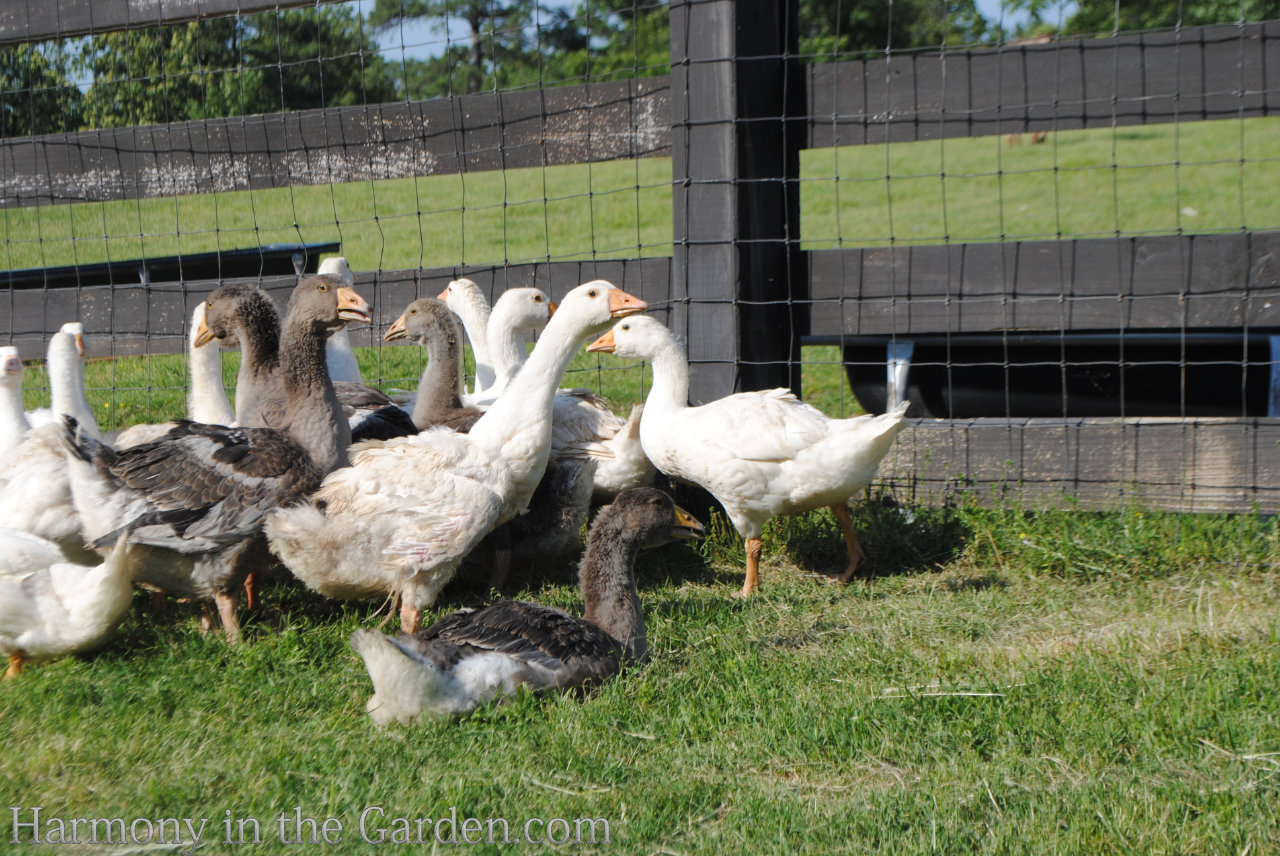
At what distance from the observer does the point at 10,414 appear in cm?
549

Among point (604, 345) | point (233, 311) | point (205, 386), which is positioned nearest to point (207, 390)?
point (205, 386)

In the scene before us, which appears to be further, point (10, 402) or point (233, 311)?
point (10, 402)

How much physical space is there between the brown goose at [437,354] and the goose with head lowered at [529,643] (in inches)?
69.5

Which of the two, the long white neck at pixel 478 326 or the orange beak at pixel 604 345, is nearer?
the orange beak at pixel 604 345

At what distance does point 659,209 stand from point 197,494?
1828 centimetres

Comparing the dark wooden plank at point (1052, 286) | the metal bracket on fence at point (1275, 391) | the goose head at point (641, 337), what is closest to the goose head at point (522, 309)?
the goose head at point (641, 337)

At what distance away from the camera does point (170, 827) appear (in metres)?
2.92

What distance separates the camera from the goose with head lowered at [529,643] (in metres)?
Result: 3.40

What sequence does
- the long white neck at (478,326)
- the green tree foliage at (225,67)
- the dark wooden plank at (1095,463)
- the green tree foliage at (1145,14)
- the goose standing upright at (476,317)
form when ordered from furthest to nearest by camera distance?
the green tree foliage at (1145,14), the green tree foliage at (225,67), the long white neck at (478,326), the goose standing upright at (476,317), the dark wooden plank at (1095,463)

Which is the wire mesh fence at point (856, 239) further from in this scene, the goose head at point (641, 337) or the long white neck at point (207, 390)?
the long white neck at point (207, 390)

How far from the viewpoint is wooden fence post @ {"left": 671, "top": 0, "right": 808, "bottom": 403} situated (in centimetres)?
511

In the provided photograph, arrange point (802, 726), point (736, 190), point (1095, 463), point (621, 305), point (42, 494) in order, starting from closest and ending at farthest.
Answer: point (802, 726), point (42, 494), point (621, 305), point (1095, 463), point (736, 190)

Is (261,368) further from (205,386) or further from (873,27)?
(873,27)

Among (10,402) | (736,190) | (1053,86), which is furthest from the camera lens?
(10,402)
